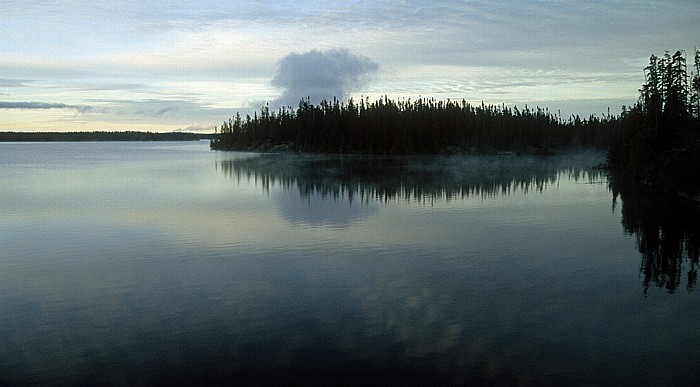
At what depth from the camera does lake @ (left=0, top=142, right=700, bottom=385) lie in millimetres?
10430

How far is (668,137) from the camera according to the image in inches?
2063

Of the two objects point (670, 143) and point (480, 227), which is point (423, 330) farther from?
point (670, 143)

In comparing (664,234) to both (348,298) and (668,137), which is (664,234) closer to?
(348,298)

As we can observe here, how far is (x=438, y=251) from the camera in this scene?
2045 centimetres

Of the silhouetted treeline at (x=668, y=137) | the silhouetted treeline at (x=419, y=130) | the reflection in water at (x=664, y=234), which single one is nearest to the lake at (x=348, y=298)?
the reflection in water at (x=664, y=234)

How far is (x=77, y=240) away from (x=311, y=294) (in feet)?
39.1

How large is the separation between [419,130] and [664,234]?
110236mm

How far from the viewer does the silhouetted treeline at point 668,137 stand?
39.3 m

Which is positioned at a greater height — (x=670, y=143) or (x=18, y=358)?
(x=670, y=143)

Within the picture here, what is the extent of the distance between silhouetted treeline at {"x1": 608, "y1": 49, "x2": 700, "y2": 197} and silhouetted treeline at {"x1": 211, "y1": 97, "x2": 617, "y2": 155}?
57962mm

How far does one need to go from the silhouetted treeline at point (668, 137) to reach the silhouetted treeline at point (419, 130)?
58.0m

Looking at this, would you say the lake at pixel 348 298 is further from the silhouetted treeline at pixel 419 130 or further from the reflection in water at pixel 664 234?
the silhouetted treeline at pixel 419 130

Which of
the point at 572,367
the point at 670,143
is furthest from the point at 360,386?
the point at 670,143

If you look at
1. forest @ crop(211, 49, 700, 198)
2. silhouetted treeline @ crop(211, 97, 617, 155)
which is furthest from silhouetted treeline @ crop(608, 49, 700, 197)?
silhouetted treeline @ crop(211, 97, 617, 155)
